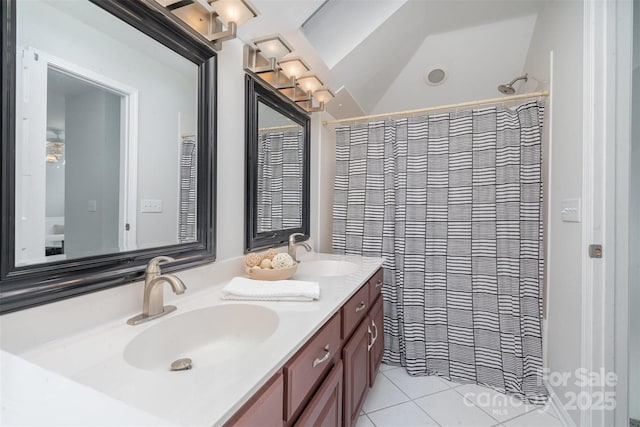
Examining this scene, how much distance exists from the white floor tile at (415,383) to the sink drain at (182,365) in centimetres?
145

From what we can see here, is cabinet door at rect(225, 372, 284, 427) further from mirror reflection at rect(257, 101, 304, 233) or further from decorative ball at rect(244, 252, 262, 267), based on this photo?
mirror reflection at rect(257, 101, 304, 233)

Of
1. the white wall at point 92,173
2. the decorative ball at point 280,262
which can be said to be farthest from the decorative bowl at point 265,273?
the white wall at point 92,173

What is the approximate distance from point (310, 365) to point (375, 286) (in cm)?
94

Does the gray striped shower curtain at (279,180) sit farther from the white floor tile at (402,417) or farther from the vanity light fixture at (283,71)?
the white floor tile at (402,417)

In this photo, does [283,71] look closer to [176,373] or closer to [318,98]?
[318,98]

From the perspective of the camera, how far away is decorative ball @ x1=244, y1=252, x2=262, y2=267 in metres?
1.28

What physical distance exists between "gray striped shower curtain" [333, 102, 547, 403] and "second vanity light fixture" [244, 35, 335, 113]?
55 centimetres

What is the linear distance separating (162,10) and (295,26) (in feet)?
2.31

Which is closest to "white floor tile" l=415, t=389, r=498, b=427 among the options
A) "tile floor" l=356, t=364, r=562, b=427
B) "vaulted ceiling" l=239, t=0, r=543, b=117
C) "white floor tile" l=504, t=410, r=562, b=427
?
"tile floor" l=356, t=364, r=562, b=427

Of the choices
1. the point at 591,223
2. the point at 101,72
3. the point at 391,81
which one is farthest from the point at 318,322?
the point at 391,81

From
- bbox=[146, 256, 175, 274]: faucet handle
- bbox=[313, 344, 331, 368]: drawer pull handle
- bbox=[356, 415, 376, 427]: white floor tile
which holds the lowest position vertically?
bbox=[356, 415, 376, 427]: white floor tile

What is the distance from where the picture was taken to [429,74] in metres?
2.61

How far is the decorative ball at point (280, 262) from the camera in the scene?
50.4 inches

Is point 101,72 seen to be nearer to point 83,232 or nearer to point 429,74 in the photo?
point 83,232
